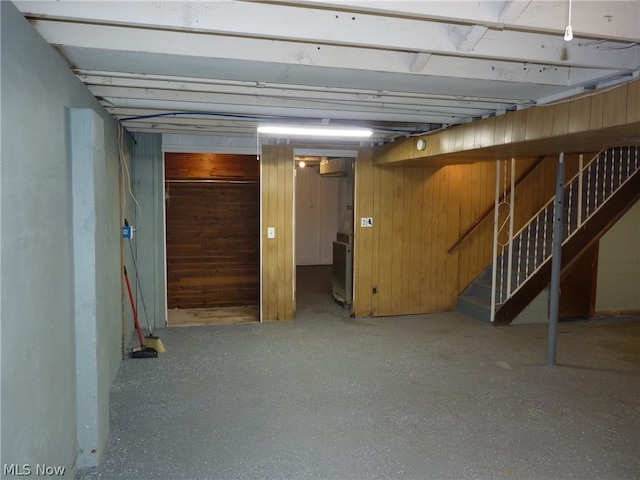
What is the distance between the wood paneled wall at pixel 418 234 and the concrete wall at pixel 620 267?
1246 millimetres

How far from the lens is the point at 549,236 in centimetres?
610

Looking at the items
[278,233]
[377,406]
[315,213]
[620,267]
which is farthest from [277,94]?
[315,213]

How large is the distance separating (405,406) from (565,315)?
11.1 feet

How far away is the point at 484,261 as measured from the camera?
6.34m

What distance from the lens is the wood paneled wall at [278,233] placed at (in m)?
5.49

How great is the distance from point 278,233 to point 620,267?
4.32 meters

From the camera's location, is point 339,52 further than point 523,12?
Yes

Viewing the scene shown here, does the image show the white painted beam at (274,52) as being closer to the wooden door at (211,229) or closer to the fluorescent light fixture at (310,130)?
the fluorescent light fixture at (310,130)

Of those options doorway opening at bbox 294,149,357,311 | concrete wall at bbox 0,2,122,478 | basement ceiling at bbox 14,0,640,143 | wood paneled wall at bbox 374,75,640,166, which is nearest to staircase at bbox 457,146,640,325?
wood paneled wall at bbox 374,75,640,166

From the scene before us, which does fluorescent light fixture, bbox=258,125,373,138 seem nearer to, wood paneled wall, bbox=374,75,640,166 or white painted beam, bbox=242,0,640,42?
wood paneled wall, bbox=374,75,640,166

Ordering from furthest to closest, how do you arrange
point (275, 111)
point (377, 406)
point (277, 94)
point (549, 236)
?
1. point (549, 236)
2. point (275, 111)
3. point (377, 406)
4. point (277, 94)

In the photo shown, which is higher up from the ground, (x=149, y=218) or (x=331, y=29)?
(x=331, y=29)

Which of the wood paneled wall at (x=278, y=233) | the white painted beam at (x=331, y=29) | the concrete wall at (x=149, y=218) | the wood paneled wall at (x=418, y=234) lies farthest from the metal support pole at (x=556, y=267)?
the concrete wall at (x=149, y=218)

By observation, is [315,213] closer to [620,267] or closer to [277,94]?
[620,267]
